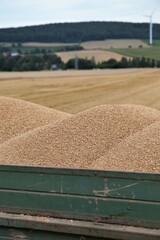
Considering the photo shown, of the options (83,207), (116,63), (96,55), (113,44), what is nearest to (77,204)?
(83,207)

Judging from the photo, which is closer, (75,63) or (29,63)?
(29,63)

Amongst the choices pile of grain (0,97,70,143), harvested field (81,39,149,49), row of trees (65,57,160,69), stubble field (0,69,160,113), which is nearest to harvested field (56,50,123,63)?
row of trees (65,57,160,69)

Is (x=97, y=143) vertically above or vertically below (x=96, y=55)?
above

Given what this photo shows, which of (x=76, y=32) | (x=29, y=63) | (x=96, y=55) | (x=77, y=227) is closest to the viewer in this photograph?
(x=77, y=227)

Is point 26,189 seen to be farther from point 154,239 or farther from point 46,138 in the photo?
point 46,138

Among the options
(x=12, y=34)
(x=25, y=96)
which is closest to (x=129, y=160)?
(x=25, y=96)

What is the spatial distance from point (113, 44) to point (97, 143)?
200ft

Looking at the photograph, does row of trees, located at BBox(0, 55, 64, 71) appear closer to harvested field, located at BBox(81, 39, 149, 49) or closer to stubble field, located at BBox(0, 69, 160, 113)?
harvested field, located at BBox(81, 39, 149, 49)

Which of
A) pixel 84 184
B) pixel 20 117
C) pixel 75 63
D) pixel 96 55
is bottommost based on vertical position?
A: pixel 75 63

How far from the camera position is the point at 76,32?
70.9 meters

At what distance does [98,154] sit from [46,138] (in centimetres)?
73

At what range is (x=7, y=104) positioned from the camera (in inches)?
280

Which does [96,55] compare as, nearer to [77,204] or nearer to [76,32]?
[76,32]

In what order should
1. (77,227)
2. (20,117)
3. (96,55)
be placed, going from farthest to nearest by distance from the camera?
1. (96,55)
2. (20,117)
3. (77,227)
